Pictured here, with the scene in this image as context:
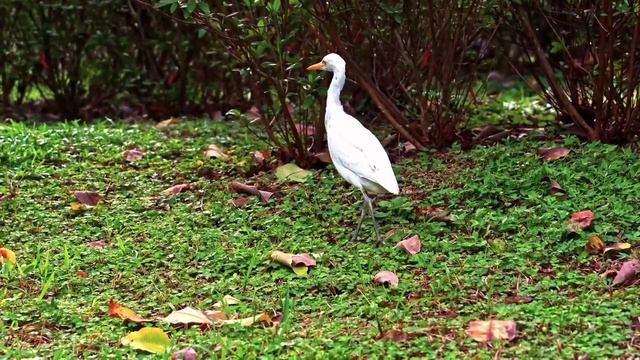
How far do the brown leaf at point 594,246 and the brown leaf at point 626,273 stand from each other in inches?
10.3

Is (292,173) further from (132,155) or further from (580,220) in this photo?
(580,220)

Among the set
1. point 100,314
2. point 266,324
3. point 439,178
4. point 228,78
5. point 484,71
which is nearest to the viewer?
point 266,324

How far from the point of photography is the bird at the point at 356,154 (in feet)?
13.4

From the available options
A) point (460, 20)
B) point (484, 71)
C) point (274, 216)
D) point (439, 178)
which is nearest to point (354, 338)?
point (274, 216)

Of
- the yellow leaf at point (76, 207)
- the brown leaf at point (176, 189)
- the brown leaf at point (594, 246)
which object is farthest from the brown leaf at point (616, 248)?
the yellow leaf at point (76, 207)

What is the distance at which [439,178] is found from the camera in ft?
15.8

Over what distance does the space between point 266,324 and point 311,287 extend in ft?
1.27

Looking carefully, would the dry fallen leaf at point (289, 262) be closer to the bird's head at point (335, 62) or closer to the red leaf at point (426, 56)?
the bird's head at point (335, 62)

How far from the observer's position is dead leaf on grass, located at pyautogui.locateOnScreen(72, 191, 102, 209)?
490 centimetres

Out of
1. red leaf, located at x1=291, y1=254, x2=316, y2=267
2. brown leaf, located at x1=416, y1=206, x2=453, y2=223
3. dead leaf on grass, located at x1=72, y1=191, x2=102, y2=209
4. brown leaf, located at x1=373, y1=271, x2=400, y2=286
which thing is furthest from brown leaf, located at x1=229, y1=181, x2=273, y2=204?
brown leaf, located at x1=373, y1=271, x2=400, y2=286

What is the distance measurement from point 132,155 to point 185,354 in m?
2.92

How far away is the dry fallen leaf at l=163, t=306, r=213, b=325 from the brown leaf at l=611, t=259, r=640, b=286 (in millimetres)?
1475

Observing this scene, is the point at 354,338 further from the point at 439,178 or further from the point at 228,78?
the point at 228,78

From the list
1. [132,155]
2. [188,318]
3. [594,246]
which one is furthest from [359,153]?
[132,155]
